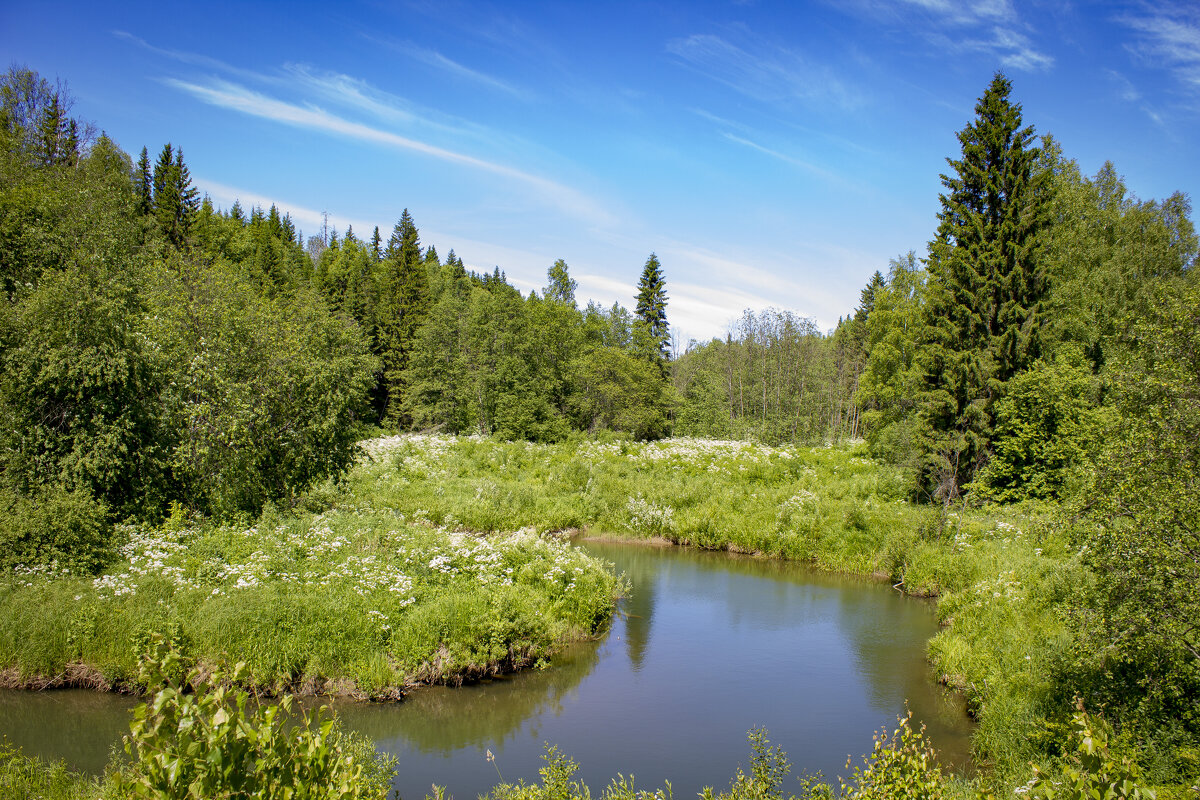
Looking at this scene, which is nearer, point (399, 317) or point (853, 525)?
point (853, 525)

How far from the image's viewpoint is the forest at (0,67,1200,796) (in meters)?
8.87

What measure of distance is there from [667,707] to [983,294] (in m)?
21.8

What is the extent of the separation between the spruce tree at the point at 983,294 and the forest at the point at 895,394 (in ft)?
0.35

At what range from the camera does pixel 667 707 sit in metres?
13.5

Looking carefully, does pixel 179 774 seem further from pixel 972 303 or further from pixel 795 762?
pixel 972 303

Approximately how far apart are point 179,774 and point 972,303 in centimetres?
2977

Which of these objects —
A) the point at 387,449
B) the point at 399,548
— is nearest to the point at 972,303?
the point at 399,548

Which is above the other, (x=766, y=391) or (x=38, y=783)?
(x=766, y=391)

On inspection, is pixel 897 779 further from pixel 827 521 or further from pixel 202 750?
pixel 827 521

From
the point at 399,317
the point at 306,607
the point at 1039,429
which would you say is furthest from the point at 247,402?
the point at 399,317

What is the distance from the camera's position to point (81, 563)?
13922mm

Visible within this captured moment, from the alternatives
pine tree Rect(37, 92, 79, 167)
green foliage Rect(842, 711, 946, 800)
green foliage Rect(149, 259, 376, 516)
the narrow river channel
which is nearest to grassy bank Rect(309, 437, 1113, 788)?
the narrow river channel

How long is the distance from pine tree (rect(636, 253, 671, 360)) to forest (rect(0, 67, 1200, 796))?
11.2 metres

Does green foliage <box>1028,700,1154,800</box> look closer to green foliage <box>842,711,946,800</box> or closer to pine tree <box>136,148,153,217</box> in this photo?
green foliage <box>842,711,946,800</box>
